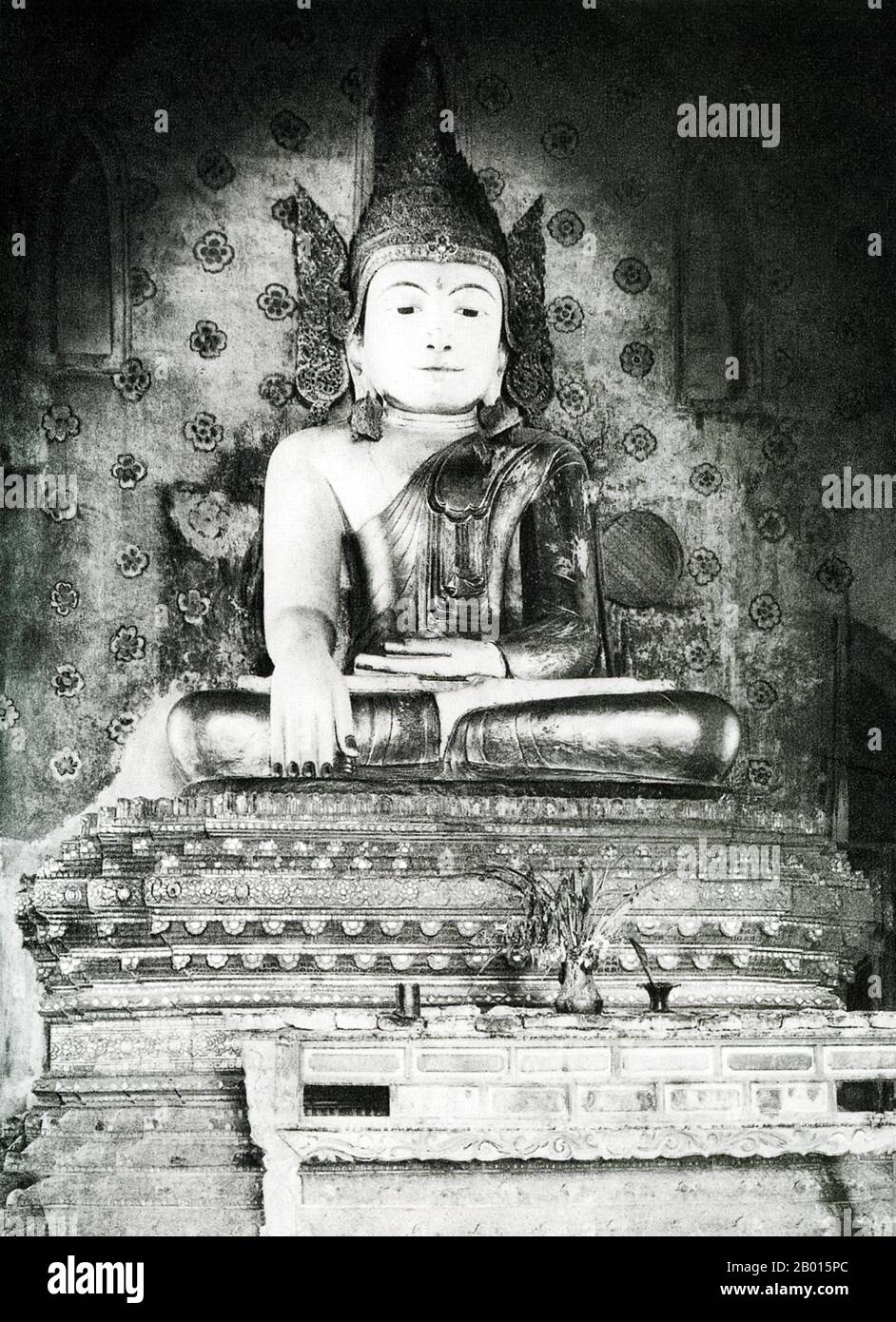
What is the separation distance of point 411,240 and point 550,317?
642 millimetres

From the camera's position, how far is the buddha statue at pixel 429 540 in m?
7.45

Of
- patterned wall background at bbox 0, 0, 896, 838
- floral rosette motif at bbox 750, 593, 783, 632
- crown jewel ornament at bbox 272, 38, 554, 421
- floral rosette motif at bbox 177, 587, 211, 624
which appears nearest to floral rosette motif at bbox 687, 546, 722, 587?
patterned wall background at bbox 0, 0, 896, 838

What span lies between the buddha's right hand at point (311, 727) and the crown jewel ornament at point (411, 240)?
119 centimetres

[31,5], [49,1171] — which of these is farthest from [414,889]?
[31,5]

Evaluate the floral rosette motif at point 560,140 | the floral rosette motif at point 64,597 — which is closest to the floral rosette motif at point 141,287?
the floral rosette motif at point 64,597

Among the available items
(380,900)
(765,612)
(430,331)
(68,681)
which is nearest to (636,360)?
(430,331)

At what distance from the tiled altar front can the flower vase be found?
82mm

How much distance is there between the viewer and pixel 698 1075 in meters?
6.56

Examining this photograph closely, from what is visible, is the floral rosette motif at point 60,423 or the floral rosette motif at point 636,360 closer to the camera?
the floral rosette motif at point 60,423

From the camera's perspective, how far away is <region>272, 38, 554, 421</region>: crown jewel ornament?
7855mm

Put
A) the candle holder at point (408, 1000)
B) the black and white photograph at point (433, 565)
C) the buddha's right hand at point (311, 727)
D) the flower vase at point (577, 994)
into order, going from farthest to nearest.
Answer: the buddha's right hand at point (311, 727), the black and white photograph at point (433, 565), the candle holder at point (408, 1000), the flower vase at point (577, 994)

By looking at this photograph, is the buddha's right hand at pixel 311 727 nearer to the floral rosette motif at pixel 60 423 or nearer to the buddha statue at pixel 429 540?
the buddha statue at pixel 429 540

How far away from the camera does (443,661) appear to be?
299 inches
